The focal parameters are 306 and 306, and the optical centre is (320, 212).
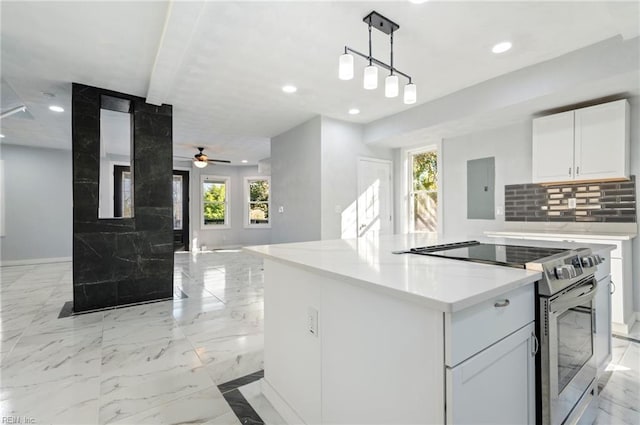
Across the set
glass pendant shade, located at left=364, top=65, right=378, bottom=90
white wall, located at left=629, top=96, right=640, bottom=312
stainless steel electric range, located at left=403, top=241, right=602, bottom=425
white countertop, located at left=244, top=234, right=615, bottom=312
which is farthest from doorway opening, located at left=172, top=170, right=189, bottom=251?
white wall, located at left=629, top=96, right=640, bottom=312

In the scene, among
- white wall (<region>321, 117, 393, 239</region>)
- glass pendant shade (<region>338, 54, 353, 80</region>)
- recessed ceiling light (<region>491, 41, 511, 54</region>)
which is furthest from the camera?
white wall (<region>321, 117, 393, 239</region>)

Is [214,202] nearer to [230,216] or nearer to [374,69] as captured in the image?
[230,216]

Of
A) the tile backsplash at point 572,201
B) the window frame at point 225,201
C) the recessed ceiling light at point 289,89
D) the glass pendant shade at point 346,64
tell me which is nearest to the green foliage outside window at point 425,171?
the tile backsplash at point 572,201

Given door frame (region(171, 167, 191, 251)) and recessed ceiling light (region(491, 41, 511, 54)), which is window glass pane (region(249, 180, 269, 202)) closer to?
door frame (region(171, 167, 191, 251))

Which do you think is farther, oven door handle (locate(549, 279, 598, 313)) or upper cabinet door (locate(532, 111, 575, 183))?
upper cabinet door (locate(532, 111, 575, 183))

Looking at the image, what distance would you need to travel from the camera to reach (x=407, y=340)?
3.25ft

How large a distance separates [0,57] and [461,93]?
4.67 metres

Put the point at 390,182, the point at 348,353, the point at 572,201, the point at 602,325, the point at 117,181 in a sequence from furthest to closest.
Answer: the point at 117,181
the point at 390,182
the point at 572,201
the point at 602,325
the point at 348,353

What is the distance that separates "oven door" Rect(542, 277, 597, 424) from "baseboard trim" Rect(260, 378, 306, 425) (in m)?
1.12

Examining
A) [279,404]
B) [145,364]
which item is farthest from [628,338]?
[145,364]

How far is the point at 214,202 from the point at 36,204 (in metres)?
3.93

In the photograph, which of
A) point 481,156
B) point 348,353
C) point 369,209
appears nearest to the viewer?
point 348,353

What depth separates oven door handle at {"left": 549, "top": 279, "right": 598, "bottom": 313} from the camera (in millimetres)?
1264

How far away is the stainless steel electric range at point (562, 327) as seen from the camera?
1.23 metres
